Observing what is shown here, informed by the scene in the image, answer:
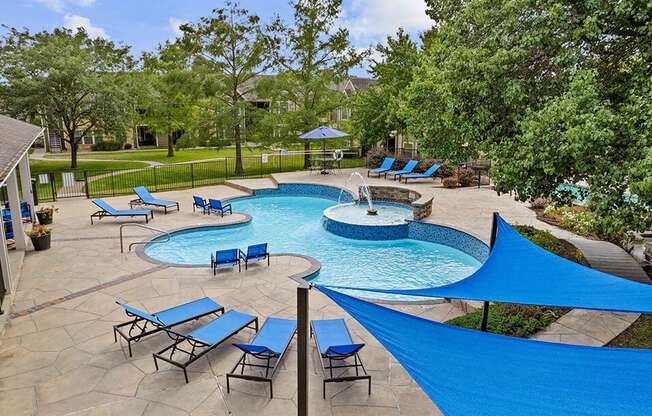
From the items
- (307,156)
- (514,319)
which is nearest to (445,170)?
(307,156)

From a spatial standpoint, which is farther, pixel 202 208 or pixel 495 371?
pixel 202 208

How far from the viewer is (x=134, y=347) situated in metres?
6.37

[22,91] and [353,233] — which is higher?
[22,91]

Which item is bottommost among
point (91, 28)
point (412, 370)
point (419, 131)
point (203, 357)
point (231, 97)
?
point (203, 357)

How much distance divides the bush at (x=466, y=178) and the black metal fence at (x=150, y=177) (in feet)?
26.9

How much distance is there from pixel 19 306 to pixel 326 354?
616 cm

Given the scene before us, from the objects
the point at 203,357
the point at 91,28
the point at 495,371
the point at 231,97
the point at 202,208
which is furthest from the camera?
the point at 91,28

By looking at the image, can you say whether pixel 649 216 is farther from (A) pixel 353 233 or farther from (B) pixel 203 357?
(A) pixel 353 233

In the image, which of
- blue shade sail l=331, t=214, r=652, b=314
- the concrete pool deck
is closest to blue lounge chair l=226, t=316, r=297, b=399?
the concrete pool deck

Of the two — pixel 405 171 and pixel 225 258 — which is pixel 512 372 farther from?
pixel 405 171

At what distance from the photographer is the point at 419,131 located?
1143 centimetres

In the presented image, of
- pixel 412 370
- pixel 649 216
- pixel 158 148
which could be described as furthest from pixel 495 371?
pixel 158 148

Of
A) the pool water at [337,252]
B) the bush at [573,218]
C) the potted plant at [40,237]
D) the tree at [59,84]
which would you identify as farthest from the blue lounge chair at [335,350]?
the tree at [59,84]

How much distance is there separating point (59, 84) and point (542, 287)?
86.7ft
